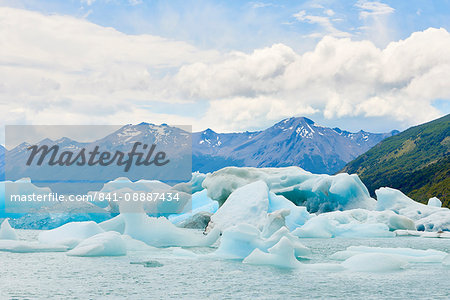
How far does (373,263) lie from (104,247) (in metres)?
10.1

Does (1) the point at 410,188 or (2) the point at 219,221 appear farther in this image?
(1) the point at 410,188

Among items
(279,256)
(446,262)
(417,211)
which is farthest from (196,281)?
(417,211)

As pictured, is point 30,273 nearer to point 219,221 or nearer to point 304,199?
point 219,221

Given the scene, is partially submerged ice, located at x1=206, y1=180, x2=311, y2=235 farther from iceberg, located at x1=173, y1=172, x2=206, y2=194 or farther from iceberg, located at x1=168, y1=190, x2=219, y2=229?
iceberg, located at x1=173, y1=172, x2=206, y2=194

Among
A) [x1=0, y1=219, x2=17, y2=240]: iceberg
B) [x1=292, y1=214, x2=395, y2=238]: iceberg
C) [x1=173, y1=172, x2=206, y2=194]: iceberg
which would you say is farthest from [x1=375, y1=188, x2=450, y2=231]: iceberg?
[x1=0, y1=219, x2=17, y2=240]: iceberg

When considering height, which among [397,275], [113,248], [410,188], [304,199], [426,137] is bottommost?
[397,275]

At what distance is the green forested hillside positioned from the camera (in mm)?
90438

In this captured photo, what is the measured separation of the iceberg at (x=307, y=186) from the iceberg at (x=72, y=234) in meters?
18.1

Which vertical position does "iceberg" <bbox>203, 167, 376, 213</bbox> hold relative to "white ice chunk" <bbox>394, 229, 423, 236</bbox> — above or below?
above

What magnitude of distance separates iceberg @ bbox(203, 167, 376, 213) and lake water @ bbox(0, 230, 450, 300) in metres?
22.4

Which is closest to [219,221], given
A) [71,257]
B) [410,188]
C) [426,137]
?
[71,257]

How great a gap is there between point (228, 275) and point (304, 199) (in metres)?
33.9

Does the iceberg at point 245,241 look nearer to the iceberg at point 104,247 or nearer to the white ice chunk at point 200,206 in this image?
the iceberg at point 104,247

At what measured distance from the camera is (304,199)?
1911 inches
